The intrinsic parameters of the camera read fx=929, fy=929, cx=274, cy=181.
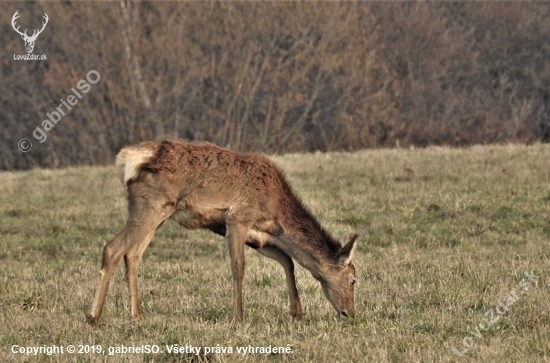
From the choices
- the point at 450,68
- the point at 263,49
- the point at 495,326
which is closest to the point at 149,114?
the point at 263,49

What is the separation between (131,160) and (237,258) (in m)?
1.42

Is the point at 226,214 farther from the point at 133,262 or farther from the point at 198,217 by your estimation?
the point at 133,262

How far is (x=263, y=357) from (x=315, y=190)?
1035 cm

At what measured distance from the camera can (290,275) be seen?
944 cm

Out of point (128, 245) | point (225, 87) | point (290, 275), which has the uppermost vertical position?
point (128, 245)

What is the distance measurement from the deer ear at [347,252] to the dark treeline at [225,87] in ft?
74.9

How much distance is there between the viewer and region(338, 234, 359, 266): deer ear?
911 cm

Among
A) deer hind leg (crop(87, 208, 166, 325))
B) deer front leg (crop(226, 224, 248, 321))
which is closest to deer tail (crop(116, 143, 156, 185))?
deer hind leg (crop(87, 208, 166, 325))

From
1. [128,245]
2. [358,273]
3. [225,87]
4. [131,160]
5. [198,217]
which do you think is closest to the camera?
[128,245]

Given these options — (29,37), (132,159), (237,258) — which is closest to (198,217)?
(237,258)

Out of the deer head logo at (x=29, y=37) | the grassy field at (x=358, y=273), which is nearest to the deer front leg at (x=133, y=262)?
the grassy field at (x=358, y=273)

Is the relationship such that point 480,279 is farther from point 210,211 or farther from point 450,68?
point 450,68

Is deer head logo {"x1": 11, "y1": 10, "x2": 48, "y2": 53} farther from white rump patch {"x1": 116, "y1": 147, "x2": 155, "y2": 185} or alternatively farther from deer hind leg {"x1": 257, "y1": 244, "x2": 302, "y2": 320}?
deer hind leg {"x1": 257, "y1": 244, "x2": 302, "y2": 320}

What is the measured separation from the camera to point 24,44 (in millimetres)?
34250
